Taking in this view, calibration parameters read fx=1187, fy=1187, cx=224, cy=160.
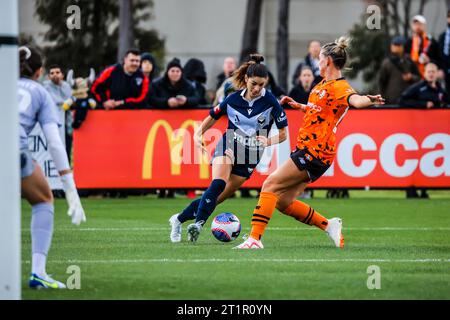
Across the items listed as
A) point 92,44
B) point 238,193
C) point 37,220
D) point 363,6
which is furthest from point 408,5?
point 37,220

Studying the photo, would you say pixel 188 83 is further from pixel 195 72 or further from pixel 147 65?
pixel 195 72

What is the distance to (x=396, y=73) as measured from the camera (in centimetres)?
2269

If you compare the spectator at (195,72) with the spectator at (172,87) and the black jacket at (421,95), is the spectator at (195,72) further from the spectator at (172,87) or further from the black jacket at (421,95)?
the black jacket at (421,95)

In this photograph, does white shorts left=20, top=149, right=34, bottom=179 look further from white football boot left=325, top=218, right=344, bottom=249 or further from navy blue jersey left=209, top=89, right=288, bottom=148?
white football boot left=325, top=218, right=344, bottom=249

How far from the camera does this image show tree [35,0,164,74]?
43969 mm

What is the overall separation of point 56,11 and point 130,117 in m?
25.4

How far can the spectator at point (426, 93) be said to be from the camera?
2039cm

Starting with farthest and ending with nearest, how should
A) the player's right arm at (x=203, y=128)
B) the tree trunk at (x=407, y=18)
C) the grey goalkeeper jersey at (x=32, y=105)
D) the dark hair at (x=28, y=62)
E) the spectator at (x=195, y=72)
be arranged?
the tree trunk at (x=407, y=18)
the spectator at (x=195, y=72)
the player's right arm at (x=203, y=128)
the dark hair at (x=28, y=62)
the grey goalkeeper jersey at (x=32, y=105)

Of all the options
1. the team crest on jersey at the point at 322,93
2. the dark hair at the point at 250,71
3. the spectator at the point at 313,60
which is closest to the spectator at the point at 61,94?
the spectator at the point at 313,60

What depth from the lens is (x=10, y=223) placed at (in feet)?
26.2

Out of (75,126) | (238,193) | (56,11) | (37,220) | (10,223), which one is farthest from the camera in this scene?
(56,11)

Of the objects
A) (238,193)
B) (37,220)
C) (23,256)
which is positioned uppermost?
(37,220)

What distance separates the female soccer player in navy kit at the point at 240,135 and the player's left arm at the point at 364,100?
1.26 metres

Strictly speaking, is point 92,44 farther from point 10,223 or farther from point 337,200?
point 10,223
